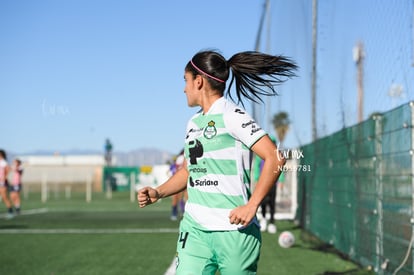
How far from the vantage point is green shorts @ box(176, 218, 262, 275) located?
3834 millimetres

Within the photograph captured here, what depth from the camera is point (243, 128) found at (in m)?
3.86

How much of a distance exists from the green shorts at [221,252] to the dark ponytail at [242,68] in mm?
912

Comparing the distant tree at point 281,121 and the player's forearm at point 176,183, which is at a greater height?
the distant tree at point 281,121

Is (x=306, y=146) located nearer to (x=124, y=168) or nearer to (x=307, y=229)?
(x=307, y=229)

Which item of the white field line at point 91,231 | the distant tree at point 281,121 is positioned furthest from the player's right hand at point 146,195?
the distant tree at point 281,121

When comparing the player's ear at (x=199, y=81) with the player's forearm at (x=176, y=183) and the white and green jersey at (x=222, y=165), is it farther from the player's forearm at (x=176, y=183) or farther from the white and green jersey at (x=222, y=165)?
the player's forearm at (x=176, y=183)

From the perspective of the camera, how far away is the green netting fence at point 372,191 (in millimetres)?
6621

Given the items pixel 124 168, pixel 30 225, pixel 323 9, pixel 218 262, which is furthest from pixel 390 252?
pixel 124 168

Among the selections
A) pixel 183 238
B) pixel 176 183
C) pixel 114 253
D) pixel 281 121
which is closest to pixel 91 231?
pixel 114 253

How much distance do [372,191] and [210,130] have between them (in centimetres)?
458

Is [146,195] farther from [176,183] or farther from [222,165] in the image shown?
[222,165]

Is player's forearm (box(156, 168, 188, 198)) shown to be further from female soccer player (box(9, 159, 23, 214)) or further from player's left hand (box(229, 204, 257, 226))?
A: female soccer player (box(9, 159, 23, 214))

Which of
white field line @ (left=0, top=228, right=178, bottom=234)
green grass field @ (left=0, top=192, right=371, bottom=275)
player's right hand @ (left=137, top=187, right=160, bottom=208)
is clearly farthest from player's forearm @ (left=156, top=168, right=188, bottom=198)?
white field line @ (left=0, top=228, right=178, bottom=234)

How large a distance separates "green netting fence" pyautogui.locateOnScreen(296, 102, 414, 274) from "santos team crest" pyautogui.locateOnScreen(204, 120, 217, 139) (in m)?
2.93
